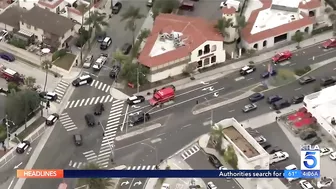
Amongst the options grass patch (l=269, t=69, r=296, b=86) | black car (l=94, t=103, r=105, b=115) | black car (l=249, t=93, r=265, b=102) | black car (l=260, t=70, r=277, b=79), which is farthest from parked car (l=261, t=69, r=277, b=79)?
black car (l=94, t=103, r=105, b=115)

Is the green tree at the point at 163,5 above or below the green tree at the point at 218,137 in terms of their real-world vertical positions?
above

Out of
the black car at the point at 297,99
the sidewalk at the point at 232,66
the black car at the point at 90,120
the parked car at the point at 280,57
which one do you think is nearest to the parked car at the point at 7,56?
the black car at the point at 90,120

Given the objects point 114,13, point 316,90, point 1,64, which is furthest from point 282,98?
point 1,64

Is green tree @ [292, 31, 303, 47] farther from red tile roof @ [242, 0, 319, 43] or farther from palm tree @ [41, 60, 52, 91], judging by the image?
palm tree @ [41, 60, 52, 91]

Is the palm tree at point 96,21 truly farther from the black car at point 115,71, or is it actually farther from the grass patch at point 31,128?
the grass patch at point 31,128

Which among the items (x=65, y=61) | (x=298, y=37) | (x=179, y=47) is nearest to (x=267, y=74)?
(x=298, y=37)

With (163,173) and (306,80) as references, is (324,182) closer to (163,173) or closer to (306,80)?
(306,80)
